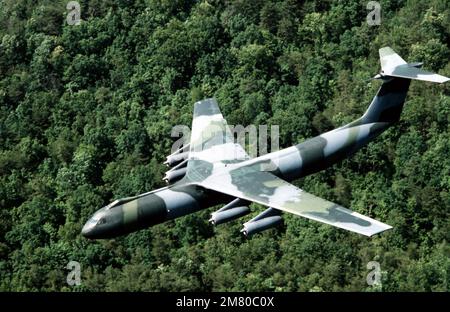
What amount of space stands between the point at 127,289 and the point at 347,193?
28.7 metres

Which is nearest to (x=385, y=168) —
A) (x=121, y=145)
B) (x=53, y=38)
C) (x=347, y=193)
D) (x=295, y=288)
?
(x=347, y=193)

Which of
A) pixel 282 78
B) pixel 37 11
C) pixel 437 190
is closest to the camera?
pixel 437 190

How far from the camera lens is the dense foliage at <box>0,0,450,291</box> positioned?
12238 cm

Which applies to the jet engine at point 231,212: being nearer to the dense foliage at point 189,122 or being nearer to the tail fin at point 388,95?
the tail fin at point 388,95

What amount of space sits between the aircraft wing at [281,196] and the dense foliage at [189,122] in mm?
19471

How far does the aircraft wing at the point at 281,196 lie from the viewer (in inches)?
3718

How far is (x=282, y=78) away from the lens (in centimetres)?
14812

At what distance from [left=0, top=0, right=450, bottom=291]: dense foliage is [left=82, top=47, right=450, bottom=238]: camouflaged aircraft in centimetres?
1696

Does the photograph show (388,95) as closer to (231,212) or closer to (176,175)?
(231,212)

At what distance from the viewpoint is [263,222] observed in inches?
3932

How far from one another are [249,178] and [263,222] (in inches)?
209

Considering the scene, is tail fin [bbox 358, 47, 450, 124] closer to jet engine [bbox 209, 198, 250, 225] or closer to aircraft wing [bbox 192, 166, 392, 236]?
aircraft wing [bbox 192, 166, 392, 236]

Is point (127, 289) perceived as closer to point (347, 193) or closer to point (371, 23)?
point (347, 193)

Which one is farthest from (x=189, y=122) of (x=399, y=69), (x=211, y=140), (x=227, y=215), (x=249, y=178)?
(x=227, y=215)
